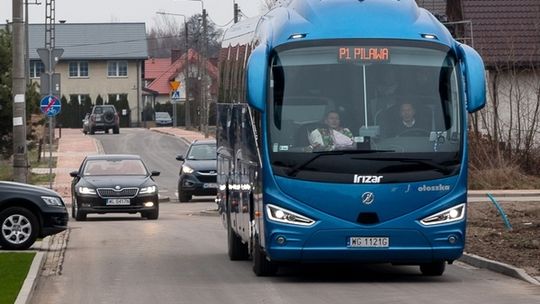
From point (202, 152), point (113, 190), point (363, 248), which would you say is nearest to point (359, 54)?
point (363, 248)

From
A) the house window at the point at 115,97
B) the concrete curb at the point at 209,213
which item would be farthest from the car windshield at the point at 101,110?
the concrete curb at the point at 209,213

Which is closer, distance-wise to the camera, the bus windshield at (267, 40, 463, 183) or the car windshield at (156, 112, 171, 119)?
the bus windshield at (267, 40, 463, 183)

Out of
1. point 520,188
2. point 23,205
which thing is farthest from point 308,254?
point 520,188

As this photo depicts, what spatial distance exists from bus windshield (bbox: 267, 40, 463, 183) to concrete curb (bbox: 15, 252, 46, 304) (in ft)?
9.84

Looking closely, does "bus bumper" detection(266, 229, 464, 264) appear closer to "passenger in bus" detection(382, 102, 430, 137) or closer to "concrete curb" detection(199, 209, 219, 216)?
"passenger in bus" detection(382, 102, 430, 137)

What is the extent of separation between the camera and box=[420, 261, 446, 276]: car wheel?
15.9 meters

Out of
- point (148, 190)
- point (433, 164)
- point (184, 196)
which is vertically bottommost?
point (184, 196)

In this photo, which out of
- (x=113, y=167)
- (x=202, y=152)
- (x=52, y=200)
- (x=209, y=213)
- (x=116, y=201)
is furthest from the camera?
(x=202, y=152)

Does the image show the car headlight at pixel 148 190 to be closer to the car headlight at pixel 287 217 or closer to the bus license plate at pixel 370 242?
the car headlight at pixel 287 217

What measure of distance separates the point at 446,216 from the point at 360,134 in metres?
1.33

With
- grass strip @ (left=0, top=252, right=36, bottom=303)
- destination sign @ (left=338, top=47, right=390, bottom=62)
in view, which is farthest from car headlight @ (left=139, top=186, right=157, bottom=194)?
destination sign @ (left=338, top=47, right=390, bottom=62)

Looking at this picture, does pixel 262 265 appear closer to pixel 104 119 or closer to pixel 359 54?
pixel 359 54

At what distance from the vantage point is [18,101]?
2700cm

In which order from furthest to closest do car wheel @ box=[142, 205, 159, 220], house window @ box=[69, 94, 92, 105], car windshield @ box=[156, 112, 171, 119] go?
car windshield @ box=[156, 112, 171, 119]
house window @ box=[69, 94, 92, 105]
car wheel @ box=[142, 205, 159, 220]
